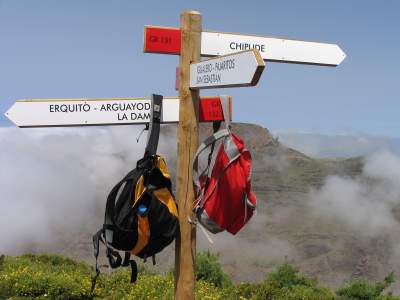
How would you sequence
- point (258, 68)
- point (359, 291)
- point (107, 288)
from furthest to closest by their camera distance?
point (359, 291) → point (107, 288) → point (258, 68)

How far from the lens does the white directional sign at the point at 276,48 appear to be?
5.42 metres

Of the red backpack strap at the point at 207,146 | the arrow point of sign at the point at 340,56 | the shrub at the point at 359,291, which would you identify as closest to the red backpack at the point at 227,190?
the red backpack strap at the point at 207,146

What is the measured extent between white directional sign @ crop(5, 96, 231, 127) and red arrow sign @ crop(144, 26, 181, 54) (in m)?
0.43

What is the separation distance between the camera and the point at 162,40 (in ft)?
17.4

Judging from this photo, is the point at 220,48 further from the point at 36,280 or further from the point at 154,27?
the point at 36,280

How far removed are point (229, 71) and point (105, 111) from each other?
4.05ft

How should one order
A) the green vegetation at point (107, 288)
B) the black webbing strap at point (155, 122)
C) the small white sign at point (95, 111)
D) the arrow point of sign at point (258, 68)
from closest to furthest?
the arrow point of sign at point (258, 68) < the black webbing strap at point (155, 122) < the small white sign at point (95, 111) < the green vegetation at point (107, 288)

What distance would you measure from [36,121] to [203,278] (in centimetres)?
1049

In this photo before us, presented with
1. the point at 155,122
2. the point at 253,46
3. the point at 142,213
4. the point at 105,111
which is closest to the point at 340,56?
the point at 253,46

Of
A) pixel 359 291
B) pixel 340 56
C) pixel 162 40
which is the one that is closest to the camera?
pixel 162 40

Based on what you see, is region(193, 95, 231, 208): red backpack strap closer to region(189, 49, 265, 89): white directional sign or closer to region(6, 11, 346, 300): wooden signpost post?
region(6, 11, 346, 300): wooden signpost post

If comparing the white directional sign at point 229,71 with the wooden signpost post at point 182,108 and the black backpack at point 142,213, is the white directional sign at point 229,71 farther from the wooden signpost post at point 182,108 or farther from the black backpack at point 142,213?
the black backpack at point 142,213

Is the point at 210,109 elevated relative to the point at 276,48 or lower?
lower

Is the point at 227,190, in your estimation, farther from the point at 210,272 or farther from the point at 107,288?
the point at 210,272
